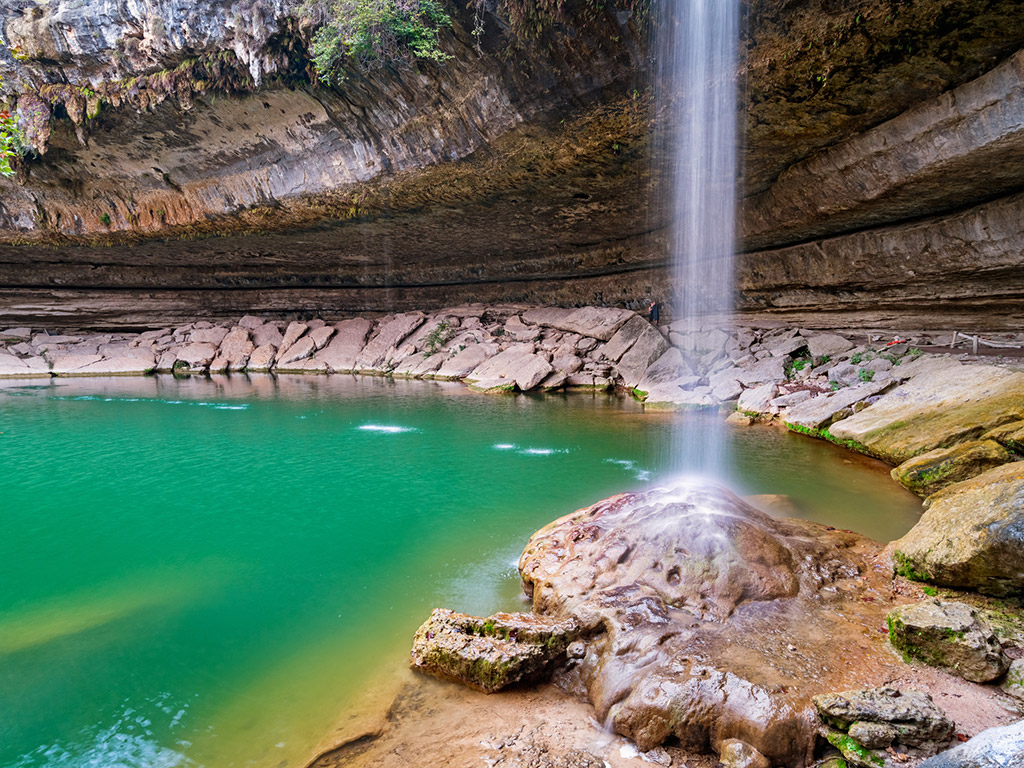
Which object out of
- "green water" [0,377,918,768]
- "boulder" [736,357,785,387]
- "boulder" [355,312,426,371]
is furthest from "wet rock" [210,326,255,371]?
"boulder" [736,357,785,387]

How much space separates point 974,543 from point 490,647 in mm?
3061

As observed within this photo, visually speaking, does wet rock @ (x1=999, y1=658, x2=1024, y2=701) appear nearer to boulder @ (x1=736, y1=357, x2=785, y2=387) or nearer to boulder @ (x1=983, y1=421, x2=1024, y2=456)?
boulder @ (x1=983, y1=421, x2=1024, y2=456)

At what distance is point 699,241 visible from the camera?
13859 mm

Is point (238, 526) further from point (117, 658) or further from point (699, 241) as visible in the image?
point (699, 241)

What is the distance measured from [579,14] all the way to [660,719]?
8.32 metres

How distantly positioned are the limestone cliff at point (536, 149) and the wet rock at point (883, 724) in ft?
23.7

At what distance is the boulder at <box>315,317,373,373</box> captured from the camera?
64.6ft

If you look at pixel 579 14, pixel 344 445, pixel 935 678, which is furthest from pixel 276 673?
pixel 579 14

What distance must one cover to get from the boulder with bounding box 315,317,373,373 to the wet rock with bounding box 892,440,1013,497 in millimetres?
17018

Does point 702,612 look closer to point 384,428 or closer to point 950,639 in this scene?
point 950,639

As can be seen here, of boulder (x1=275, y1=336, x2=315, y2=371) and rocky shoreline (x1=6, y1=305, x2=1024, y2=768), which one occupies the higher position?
boulder (x1=275, y1=336, x2=315, y2=371)

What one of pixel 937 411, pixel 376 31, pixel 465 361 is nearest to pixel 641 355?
pixel 465 361

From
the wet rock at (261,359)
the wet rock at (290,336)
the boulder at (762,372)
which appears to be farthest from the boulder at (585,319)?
the wet rock at (261,359)

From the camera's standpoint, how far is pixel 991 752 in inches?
53.2
